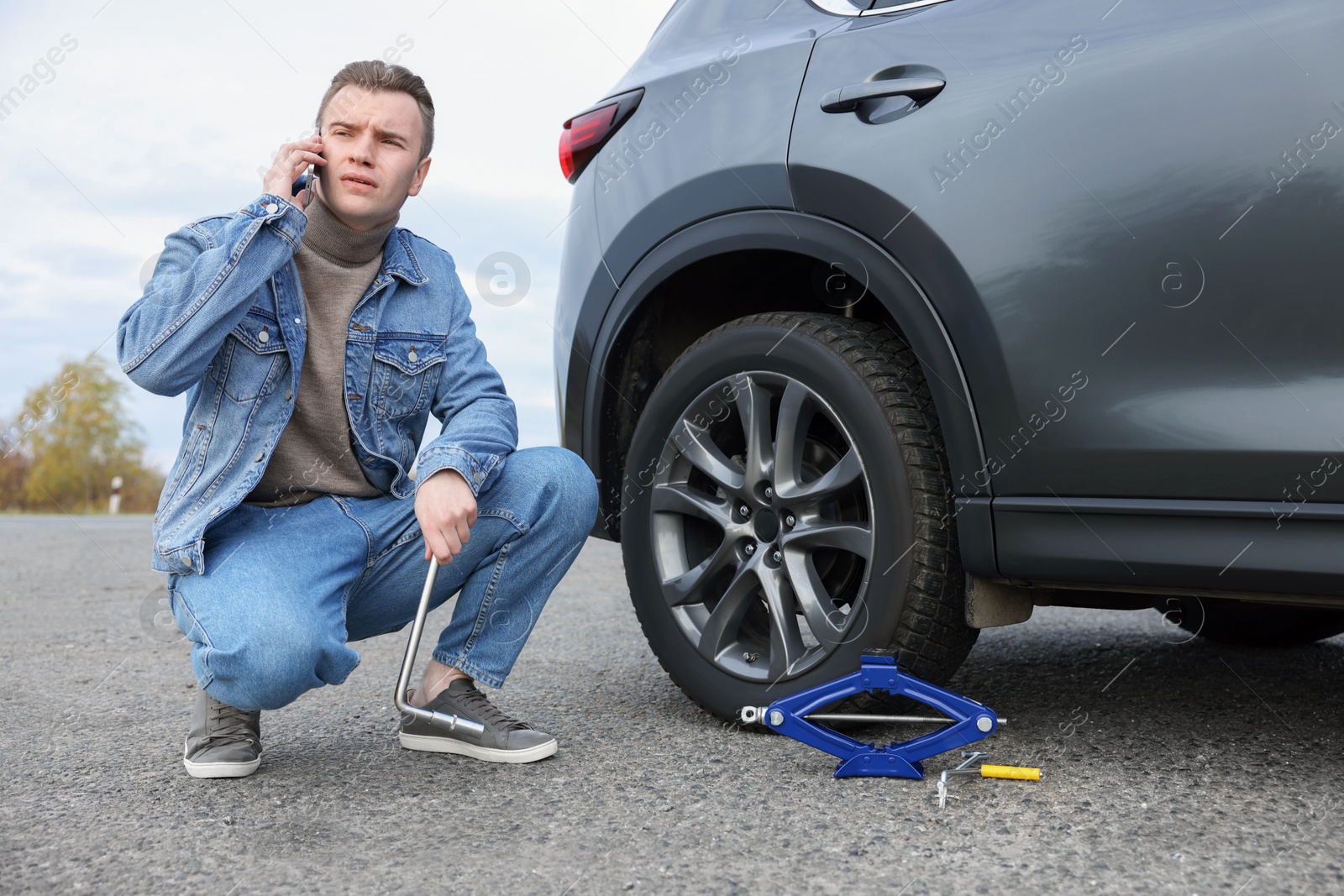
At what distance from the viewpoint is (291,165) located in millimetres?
2035

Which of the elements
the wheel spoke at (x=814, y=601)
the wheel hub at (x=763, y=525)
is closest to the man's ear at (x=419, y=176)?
the wheel hub at (x=763, y=525)

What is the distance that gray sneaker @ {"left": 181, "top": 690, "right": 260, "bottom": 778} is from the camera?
6.58 feet

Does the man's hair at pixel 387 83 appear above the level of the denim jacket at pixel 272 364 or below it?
above

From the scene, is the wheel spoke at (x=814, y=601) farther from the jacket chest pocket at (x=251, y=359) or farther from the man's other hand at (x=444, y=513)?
the jacket chest pocket at (x=251, y=359)

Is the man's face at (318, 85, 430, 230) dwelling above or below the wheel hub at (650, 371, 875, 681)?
above

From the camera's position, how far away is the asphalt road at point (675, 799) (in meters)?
1.50

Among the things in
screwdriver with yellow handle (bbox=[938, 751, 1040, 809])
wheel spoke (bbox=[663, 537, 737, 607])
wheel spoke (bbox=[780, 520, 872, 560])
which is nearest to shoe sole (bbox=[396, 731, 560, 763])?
wheel spoke (bbox=[663, 537, 737, 607])

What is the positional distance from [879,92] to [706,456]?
806 millimetres

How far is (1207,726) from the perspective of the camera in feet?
7.29

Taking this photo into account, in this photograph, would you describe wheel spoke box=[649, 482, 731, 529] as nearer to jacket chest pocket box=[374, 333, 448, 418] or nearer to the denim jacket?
the denim jacket

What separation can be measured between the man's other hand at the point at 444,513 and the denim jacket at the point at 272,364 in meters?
0.04

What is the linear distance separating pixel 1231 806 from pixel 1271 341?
0.73m

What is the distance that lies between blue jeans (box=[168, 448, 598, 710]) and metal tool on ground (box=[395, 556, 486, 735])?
0.11 meters

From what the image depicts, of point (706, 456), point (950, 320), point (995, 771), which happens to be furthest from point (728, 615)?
point (950, 320)
